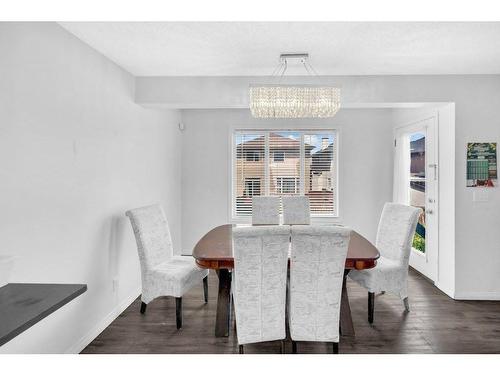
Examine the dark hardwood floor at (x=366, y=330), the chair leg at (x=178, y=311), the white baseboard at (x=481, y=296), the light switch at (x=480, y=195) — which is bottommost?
the dark hardwood floor at (x=366, y=330)

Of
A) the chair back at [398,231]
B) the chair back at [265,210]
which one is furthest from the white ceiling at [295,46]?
the chair back at [265,210]

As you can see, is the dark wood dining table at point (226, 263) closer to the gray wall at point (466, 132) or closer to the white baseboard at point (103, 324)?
the white baseboard at point (103, 324)

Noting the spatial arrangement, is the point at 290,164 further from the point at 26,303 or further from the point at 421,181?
the point at 26,303

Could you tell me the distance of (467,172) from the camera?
3420 millimetres

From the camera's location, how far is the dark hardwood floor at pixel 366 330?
8.06 feet

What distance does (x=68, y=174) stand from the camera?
7.43 feet

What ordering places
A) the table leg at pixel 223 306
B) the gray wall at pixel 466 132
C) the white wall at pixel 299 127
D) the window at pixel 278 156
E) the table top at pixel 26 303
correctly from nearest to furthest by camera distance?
the table top at pixel 26 303
the table leg at pixel 223 306
the gray wall at pixel 466 132
the white wall at pixel 299 127
the window at pixel 278 156

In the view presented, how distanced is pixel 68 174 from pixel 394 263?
2815 millimetres

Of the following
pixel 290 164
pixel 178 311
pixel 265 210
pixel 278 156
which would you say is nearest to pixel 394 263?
pixel 265 210

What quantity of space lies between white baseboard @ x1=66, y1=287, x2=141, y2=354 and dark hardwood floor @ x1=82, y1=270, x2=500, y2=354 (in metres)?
0.04

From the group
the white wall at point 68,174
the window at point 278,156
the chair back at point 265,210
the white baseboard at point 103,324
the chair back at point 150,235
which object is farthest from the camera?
the window at point 278,156

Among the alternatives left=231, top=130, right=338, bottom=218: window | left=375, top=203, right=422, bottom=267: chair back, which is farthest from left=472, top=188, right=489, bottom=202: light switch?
left=231, top=130, right=338, bottom=218: window

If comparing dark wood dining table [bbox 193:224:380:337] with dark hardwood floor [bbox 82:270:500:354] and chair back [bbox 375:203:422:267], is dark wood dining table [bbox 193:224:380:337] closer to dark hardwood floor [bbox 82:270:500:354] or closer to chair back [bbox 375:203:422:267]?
dark hardwood floor [bbox 82:270:500:354]

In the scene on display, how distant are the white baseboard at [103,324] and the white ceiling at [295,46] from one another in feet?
7.44
